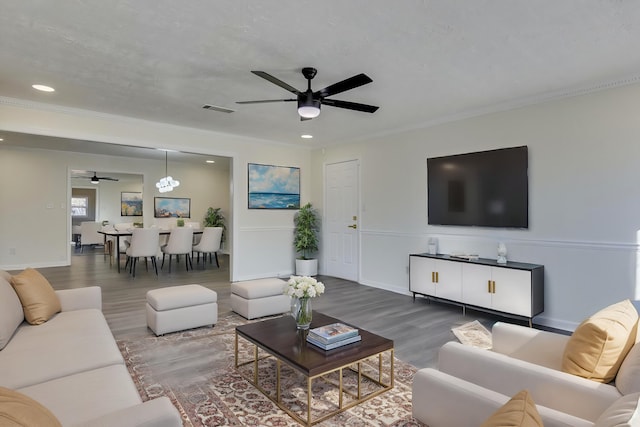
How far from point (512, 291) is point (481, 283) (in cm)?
35

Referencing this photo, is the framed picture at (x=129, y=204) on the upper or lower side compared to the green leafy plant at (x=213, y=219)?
upper

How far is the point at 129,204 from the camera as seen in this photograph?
41.6 ft

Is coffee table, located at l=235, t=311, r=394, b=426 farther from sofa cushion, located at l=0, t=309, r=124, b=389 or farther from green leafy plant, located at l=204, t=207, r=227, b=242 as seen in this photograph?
green leafy plant, located at l=204, t=207, r=227, b=242

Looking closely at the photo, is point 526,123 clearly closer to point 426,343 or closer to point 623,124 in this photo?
point 623,124

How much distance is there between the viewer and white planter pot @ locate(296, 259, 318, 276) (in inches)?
258

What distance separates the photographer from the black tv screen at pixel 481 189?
160 inches

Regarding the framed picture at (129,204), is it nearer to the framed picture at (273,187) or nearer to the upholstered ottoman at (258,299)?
the framed picture at (273,187)

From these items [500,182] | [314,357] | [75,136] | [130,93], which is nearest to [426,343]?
[314,357]

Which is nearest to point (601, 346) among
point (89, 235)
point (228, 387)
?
point (228, 387)

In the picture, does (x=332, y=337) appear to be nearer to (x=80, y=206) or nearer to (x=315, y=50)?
(x=315, y=50)

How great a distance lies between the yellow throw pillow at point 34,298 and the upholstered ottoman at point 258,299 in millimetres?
1755

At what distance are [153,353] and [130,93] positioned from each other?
8.90ft

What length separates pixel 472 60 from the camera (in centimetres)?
304

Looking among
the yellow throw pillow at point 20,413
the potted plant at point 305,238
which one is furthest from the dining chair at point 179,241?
the yellow throw pillow at point 20,413
